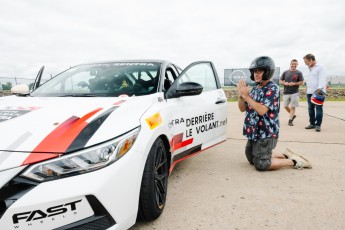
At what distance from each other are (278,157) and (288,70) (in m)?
4.38

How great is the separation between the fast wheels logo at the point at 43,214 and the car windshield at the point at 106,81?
1.26 metres

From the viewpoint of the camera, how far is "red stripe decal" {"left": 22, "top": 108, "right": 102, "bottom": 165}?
1.55 meters

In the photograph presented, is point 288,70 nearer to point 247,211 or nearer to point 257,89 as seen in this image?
point 257,89

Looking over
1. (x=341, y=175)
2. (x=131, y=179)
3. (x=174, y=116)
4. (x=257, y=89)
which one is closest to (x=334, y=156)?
(x=341, y=175)

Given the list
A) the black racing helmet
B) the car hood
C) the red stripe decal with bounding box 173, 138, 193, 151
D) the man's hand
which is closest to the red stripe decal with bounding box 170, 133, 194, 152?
the red stripe decal with bounding box 173, 138, 193, 151

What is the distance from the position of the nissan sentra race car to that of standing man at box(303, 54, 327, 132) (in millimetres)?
4344

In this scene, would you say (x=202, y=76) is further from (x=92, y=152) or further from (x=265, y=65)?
(x=92, y=152)

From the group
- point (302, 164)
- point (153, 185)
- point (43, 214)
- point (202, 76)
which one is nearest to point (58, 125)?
point (43, 214)

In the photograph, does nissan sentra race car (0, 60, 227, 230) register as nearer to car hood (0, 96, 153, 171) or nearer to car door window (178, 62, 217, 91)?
car hood (0, 96, 153, 171)

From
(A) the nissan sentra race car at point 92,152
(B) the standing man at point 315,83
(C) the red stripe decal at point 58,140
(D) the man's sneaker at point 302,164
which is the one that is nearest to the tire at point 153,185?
(A) the nissan sentra race car at point 92,152

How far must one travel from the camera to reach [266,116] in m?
3.40

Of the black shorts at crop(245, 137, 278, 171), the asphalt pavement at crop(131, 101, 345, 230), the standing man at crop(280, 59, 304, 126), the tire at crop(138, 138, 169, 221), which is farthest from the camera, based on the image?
the standing man at crop(280, 59, 304, 126)

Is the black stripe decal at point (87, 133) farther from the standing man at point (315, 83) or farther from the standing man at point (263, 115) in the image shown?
the standing man at point (315, 83)

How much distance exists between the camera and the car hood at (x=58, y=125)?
1577 millimetres
